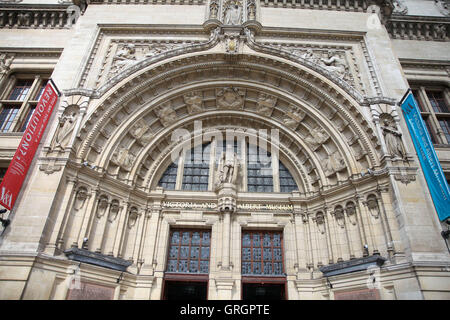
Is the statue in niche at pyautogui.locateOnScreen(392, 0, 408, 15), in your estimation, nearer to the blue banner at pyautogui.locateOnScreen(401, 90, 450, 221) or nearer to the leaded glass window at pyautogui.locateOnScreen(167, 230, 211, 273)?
the blue banner at pyautogui.locateOnScreen(401, 90, 450, 221)

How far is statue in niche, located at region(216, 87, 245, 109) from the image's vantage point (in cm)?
1392

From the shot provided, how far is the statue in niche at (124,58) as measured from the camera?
41.4ft

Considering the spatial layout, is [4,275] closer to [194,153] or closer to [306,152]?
[194,153]

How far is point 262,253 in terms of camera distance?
1174 centimetres

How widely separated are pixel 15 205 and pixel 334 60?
45.9ft

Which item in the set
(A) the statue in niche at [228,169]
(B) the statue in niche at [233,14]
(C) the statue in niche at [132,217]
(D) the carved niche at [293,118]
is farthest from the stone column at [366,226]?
(B) the statue in niche at [233,14]

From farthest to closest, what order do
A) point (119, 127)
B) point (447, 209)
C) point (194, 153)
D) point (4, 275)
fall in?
point (194, 153) → point (119, 127) → point (447, 209) → point (4, 275)

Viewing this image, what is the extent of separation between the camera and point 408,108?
1077cm

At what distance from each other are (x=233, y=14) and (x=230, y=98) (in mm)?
4415

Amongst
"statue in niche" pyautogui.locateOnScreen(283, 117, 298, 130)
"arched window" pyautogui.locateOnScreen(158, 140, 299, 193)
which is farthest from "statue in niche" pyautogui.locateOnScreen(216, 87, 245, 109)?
"statue in niche" pyautogui.locateOnScreen(283, 117, 298, 130)

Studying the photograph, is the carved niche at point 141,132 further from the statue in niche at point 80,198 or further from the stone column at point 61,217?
the stone column at point 61,217

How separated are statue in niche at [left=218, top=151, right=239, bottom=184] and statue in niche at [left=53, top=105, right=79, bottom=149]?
6389 mm

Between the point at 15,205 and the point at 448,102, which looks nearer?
the point at 15,205

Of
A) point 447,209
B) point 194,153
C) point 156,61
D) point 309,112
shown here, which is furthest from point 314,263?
point 156,61
